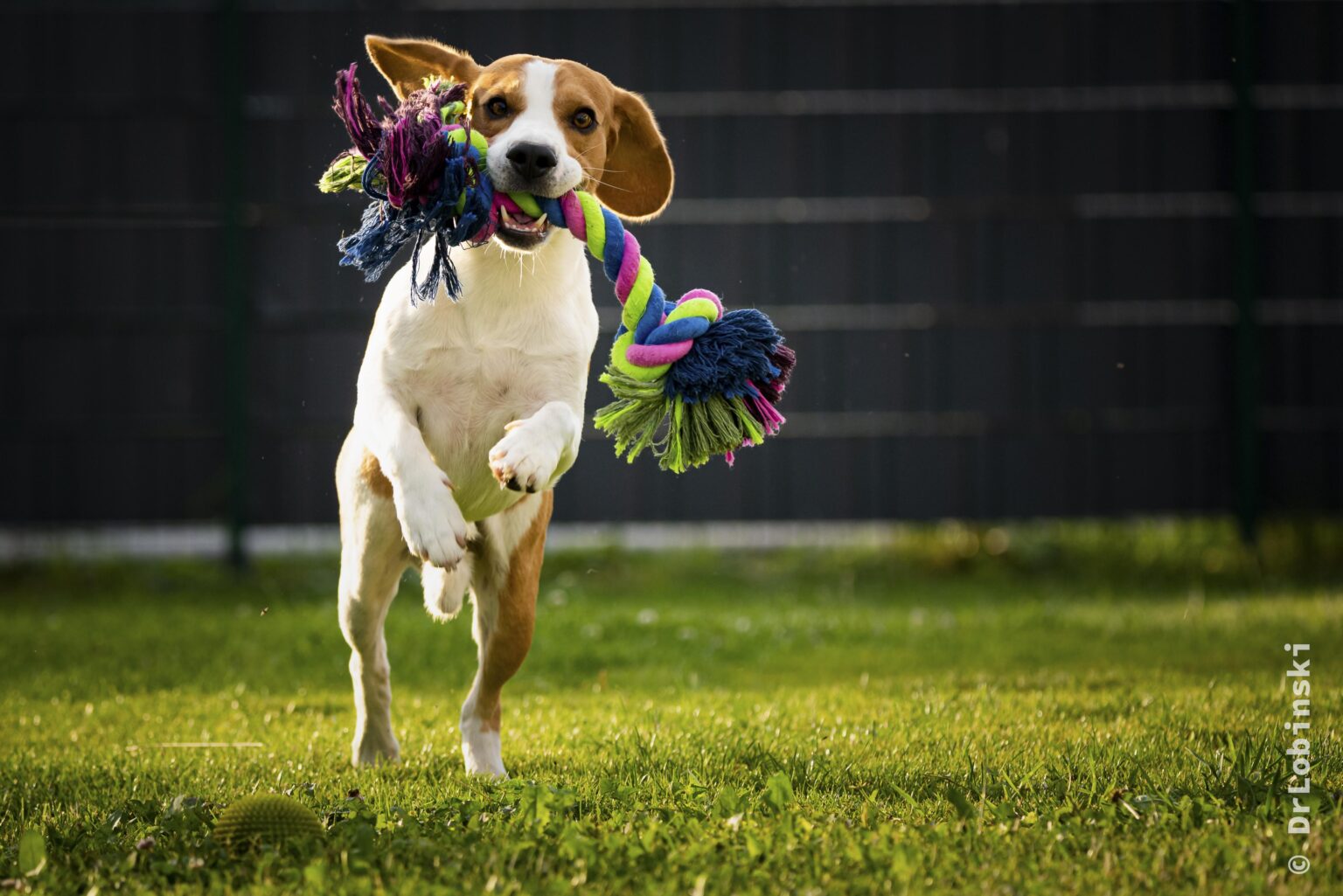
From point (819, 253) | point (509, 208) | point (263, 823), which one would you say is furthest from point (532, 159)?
point (819, 253)

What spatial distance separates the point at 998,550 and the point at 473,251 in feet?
17.7

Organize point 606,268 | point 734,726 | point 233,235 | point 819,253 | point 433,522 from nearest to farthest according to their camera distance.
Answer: point 433,522
point 606,268
point 734,726
point 233,235
point 819,253

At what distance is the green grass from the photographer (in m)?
2.97

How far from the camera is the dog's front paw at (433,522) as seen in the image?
3.40 meters

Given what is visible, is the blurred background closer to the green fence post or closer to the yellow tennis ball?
the green fence post

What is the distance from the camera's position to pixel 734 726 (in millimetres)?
4508

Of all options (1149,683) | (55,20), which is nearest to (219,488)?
(55,20)

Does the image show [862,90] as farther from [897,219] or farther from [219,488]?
[219,488]

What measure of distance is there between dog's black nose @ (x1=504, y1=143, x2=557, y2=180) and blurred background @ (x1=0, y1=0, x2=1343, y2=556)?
14.9 feet

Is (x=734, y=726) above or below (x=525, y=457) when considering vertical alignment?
below

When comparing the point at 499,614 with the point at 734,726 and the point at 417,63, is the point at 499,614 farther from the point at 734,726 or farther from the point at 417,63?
the point at 417,63

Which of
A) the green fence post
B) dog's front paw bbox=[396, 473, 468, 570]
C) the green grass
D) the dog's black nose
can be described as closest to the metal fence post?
the green grass

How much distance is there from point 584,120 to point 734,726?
1.73 m

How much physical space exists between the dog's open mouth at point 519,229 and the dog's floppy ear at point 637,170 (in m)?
0.42
